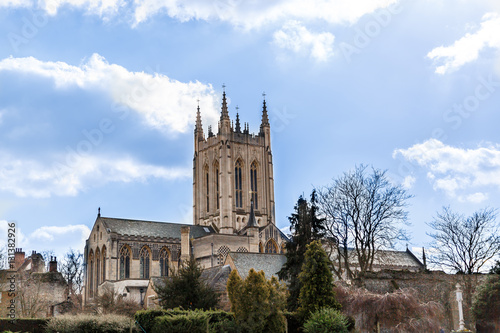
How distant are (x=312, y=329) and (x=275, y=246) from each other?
4984 centimetres

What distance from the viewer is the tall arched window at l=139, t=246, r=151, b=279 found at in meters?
72.2

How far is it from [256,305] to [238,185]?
198 ft

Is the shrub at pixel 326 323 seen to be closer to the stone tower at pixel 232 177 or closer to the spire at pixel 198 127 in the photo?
the stone tower at pixel 232 177

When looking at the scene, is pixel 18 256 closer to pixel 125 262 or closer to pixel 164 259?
pixel 125 262

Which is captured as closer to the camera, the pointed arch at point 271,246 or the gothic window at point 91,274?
the gothic window at point 91,274

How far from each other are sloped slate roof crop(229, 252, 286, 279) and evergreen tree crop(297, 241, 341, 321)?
48.4 feet

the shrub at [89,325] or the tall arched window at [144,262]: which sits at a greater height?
the tall arched window at [144,262]

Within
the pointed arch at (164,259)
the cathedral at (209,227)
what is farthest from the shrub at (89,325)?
the pointed arch at (164,259)

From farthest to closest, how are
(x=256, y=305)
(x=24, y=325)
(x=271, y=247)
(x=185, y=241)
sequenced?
(x=271, y=247)
(x=185, y=241)
(x=24, y=325)
(x=256, y=305)

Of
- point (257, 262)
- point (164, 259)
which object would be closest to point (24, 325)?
point (257, 262)

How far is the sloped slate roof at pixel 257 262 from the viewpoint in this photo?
147 ft

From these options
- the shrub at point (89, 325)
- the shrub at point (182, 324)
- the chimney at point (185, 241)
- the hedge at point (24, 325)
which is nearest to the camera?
the shrub at point (182, 324)

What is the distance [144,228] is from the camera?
7581 centimetres

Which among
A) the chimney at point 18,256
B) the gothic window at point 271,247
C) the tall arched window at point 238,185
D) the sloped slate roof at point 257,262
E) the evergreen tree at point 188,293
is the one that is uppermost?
the tall arched window at point 238,185
